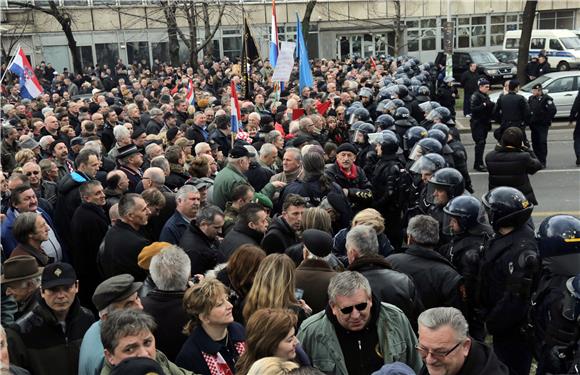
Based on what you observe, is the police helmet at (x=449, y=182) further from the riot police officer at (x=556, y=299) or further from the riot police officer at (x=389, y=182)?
the riot police officer at (x=556, y=299)

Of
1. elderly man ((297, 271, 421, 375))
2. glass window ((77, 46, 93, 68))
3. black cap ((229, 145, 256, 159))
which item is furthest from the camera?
glass window ((77, 46, 93, 68))

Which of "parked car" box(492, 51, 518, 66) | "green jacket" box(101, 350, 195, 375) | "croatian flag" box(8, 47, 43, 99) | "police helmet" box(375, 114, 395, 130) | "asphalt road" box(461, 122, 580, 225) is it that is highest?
"croatian flag" box(8, 47, 43, 99)

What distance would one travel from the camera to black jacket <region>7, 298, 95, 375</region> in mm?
4551

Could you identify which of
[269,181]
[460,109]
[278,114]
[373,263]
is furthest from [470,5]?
[373,263]

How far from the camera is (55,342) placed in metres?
4.70

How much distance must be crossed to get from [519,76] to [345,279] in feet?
67.8

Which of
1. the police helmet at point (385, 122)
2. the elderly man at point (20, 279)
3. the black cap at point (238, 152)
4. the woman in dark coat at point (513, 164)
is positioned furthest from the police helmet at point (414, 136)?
the elderly man at point (20, 279)

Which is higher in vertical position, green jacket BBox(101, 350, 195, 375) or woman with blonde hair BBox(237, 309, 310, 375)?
woman with blonde hair BBox(237, 309, 310, 375)

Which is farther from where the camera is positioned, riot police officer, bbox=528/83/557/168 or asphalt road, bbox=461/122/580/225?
riot police officer, bbox=528/83/557/168

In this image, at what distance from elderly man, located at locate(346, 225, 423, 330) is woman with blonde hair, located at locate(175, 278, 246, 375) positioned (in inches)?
39.9

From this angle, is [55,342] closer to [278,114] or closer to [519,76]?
[278,114]

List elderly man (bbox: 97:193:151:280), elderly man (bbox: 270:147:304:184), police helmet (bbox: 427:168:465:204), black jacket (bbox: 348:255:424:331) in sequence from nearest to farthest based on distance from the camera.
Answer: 1. black jacket (bbox: 348:255:424:331)
2. elderly man (bbox: 97:193:151:280)
3. police helmet (bbox: 427:168:465:204)
4. elderly man (bbox: 270:147:304:184)

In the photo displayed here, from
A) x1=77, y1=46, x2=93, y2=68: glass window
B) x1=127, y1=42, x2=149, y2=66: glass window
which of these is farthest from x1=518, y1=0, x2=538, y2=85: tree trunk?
x1=77, y1=46, x2=93, y2=68: glass window

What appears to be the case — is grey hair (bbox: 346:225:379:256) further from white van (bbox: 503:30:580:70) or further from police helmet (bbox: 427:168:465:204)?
white van (bbox: 503:30:580:70)
